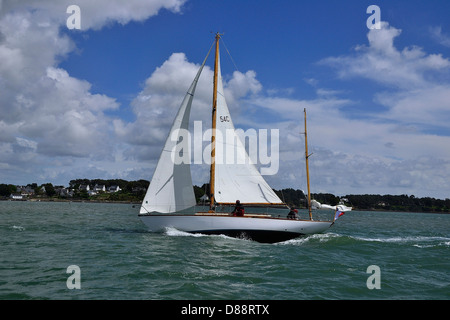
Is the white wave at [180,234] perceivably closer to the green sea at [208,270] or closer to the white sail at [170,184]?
the green sea at [208,270]

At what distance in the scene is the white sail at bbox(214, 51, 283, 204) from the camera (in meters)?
25.8

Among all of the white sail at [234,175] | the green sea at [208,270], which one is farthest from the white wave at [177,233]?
the white sail at [234,175]

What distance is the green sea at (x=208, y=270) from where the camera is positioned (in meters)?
11.6

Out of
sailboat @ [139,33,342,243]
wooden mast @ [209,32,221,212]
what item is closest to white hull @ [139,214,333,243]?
sailboat @ [139,33,342,243]

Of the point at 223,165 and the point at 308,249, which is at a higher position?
the point at 223,165

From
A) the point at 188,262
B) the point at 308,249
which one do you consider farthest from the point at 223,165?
the point at 188,262

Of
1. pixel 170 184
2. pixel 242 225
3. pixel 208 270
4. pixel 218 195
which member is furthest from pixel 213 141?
pixel 208 270

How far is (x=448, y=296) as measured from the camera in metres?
12.6

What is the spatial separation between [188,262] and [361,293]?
7503 mm

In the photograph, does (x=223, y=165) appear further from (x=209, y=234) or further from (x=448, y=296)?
(x=448, y=296)

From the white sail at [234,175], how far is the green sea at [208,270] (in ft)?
12.3
